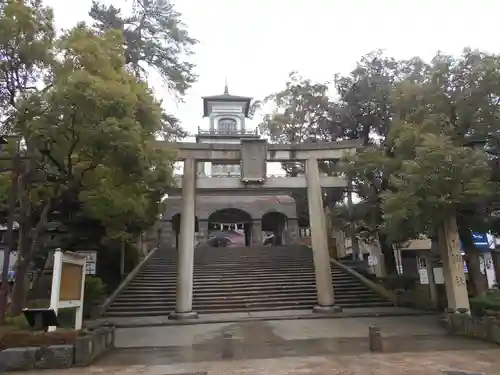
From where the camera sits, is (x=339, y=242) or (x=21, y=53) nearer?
(x=21, y=53)

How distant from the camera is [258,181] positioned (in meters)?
15.9

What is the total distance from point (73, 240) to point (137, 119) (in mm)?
7607

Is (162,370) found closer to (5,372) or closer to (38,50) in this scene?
(5,372)

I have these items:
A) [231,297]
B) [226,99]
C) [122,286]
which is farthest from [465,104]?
[226,99]

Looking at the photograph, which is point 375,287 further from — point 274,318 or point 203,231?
point 203,231

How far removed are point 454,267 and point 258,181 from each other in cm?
748

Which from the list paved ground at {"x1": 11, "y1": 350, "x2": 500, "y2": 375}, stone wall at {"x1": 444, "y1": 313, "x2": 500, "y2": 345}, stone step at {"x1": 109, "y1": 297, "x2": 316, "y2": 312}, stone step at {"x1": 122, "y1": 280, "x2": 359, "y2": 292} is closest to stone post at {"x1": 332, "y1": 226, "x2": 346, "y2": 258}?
stone step at {"x1": 122, "y1": 280, "x2": 359, "y2": 292}

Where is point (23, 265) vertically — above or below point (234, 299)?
above

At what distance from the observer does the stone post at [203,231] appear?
95.2 feet

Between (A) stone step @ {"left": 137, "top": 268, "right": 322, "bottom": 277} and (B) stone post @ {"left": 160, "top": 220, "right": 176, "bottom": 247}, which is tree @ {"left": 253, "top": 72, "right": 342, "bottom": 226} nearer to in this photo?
(A) stone step @ {"left": 137, "top": 268, "right": 322, "bottom": 277}

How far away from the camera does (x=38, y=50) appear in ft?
Answer: 34.0

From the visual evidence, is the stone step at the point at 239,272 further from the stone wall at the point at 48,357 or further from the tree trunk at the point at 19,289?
the stone wall at the point at 48,357

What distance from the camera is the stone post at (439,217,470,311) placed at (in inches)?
453

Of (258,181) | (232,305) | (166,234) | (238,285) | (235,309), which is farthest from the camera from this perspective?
(166,234)
